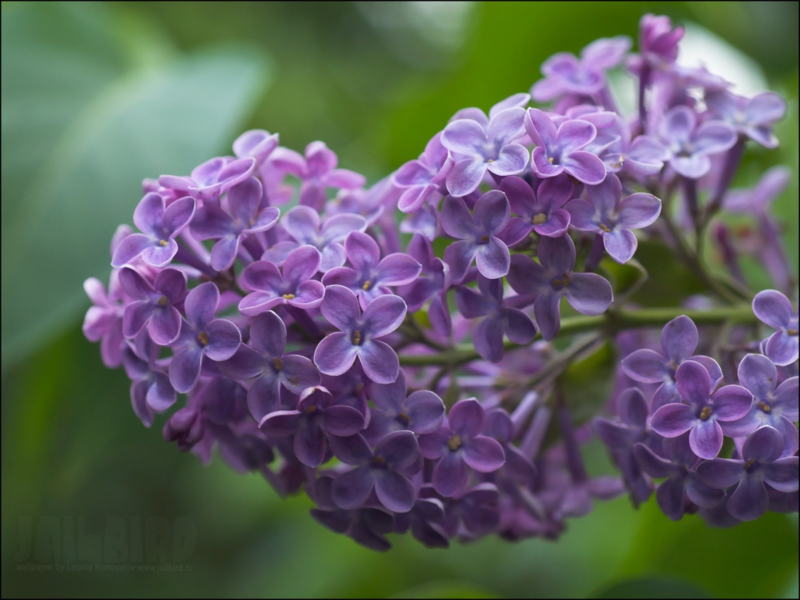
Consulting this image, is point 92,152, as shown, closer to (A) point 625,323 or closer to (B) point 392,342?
(B) point 392,342

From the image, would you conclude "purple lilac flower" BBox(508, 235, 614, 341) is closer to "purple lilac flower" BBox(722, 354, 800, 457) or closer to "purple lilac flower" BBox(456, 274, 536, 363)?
"purple lilac flower" BBox(456, 274, 536, 363)

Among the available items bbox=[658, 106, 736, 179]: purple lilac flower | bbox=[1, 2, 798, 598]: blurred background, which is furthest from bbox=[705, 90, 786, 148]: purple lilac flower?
bbox=[1, 2, 798, 598]: blurred background

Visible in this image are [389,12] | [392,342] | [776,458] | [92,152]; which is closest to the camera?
[776,458]

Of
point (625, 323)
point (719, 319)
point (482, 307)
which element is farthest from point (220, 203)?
point (719, 319)

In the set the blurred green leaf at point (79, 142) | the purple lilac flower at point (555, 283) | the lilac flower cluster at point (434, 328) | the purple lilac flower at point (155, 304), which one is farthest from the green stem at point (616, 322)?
the blurred green leaf at point (79, 142)

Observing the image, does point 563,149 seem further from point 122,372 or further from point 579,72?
point 122,372

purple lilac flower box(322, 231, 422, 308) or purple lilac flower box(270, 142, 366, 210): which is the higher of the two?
purple lilac flower box(270, 142, 366, 210)
